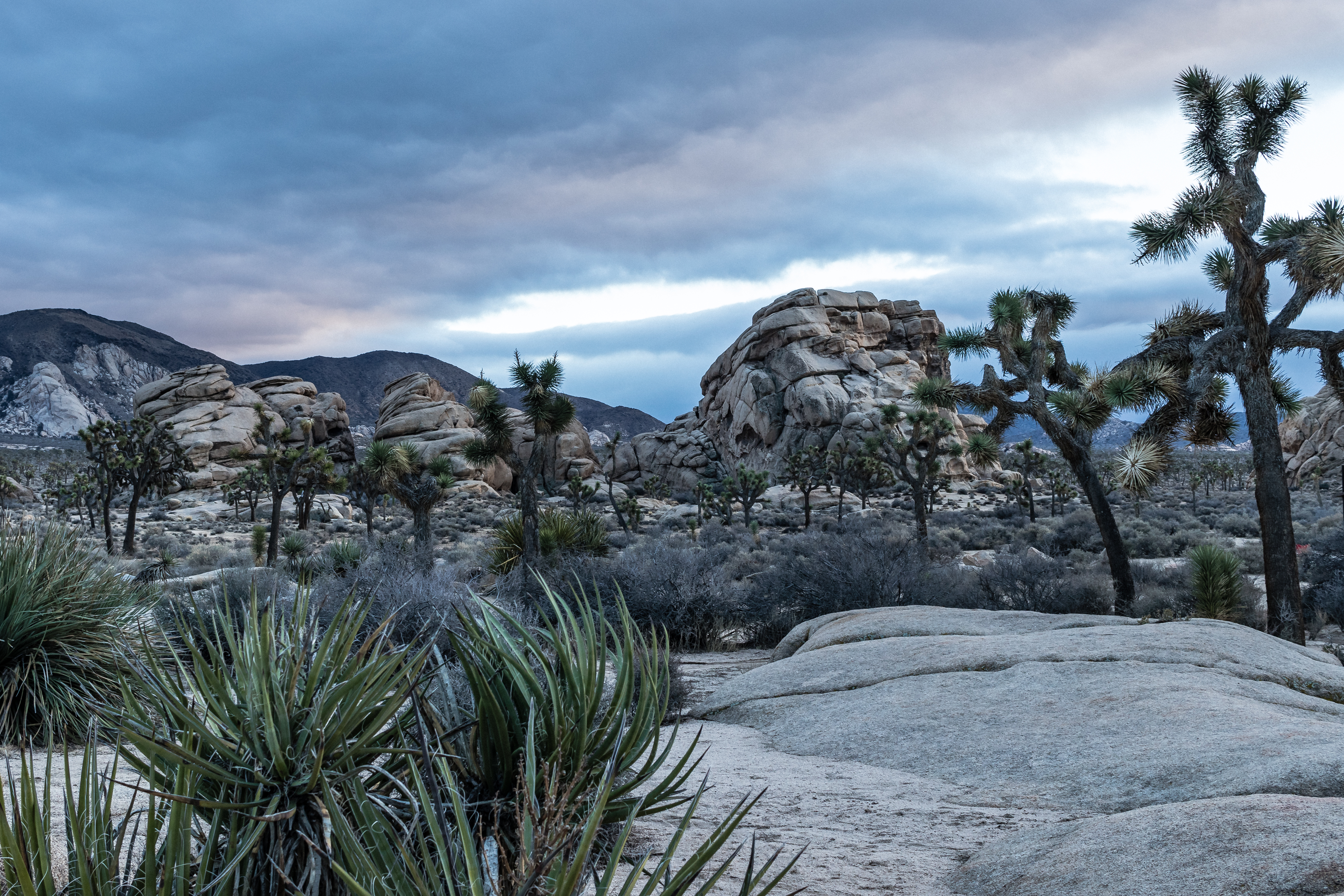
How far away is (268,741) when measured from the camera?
232cm

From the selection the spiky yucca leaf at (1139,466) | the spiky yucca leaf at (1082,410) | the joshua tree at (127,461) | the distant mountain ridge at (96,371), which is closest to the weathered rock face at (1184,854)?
the spiky yucca leaf at (1139,466)

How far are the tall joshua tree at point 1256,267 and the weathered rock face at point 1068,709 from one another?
2.97 m

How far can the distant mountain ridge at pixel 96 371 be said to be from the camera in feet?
446

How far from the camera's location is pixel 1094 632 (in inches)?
374

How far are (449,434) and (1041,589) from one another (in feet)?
189

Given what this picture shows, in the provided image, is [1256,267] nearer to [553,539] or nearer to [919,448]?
[553,539]

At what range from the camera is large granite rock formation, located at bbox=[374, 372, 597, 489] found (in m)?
66.5

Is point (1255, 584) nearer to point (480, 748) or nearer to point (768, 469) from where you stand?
point (480, 748)

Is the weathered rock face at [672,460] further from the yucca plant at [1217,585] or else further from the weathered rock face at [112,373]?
the weathered rock face at [112,373]

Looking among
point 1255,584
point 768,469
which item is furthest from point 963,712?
point 768,469

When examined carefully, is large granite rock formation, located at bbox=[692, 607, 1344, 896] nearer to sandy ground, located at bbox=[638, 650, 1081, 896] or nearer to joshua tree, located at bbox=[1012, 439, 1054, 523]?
sandy ground, located at bbox=[638, 650, 1081, 896]

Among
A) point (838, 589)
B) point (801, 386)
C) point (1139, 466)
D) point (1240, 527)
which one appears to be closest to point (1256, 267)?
point (1139, 466)

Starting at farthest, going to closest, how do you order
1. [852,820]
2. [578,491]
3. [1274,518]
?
1. [578,491]
2. [1274,518]
3. [852,820]

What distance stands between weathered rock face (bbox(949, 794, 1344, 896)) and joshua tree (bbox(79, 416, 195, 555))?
114 ft
